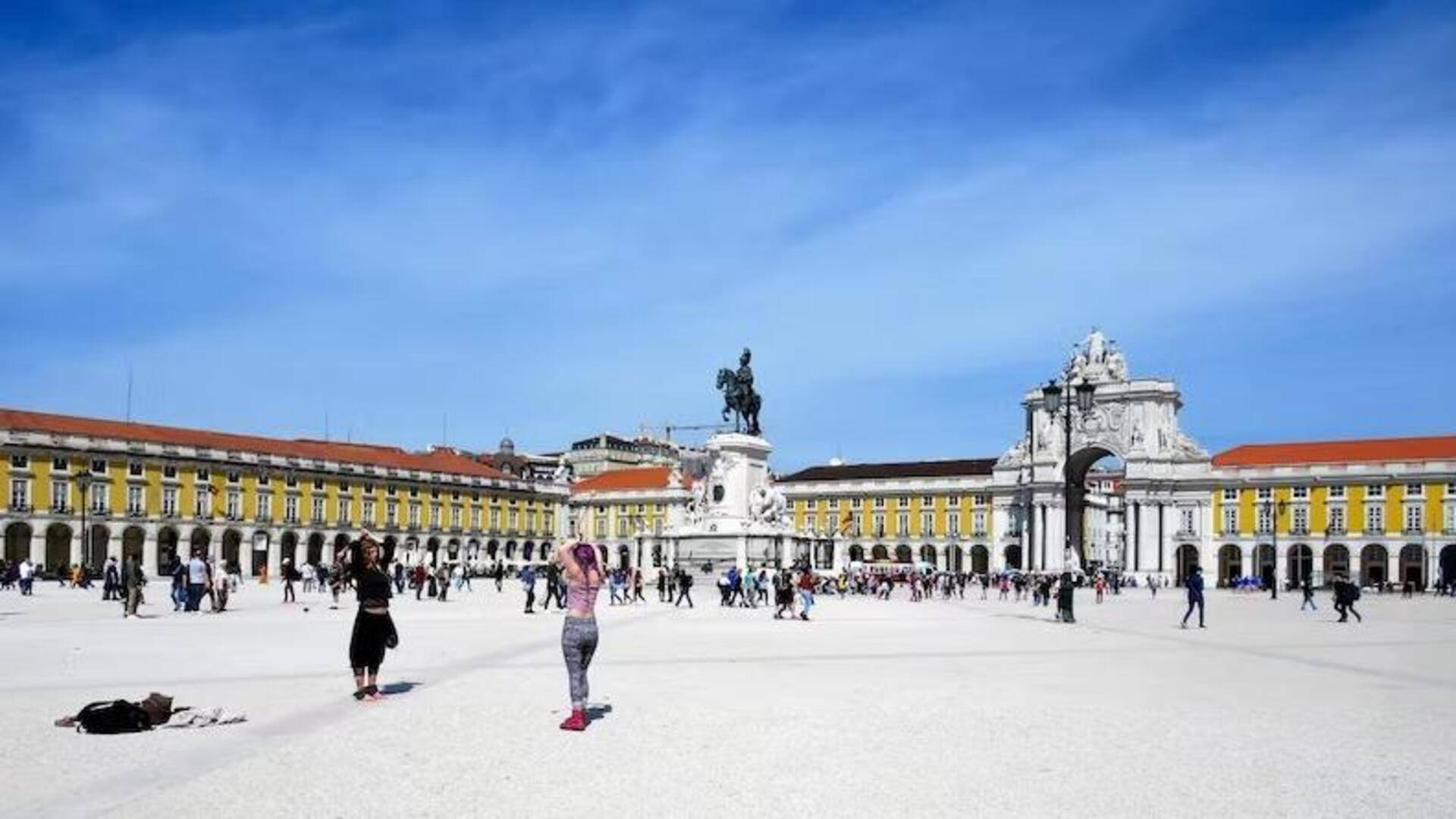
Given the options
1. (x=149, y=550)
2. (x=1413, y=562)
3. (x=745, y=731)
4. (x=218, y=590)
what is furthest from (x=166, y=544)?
(x=745, y=731)

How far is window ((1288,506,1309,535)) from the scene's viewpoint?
10000cm

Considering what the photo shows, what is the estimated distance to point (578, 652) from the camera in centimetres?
1123

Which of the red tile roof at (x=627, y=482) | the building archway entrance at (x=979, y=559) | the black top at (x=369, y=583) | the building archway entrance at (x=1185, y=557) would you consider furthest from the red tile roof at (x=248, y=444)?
the black top at (x=369, y=583)

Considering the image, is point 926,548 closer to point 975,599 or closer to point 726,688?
point 975,599

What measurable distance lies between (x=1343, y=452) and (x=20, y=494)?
86084 mm

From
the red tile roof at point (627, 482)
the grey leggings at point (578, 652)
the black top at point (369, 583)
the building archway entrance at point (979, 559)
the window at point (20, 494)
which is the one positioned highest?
the red tile roof at point (627, 482)

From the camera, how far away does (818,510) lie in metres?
126

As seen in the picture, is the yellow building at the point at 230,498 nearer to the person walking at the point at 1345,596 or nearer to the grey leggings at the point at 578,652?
the person walking at the point at 1345,596

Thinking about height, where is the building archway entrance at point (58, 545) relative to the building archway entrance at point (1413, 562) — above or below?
above

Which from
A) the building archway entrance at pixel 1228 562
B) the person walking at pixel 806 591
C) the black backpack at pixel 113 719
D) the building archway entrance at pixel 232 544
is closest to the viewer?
the black backpack at pixel 113 719

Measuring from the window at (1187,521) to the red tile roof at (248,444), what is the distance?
170 ft

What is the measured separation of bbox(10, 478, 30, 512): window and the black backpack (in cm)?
7646

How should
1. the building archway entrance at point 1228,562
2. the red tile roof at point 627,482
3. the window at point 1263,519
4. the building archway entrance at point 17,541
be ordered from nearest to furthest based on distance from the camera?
the building archway entrance at point 17,541 → the window at point 1263,519 → the building archway entrance at point 1228,562 → the red tile roof at point 627,482

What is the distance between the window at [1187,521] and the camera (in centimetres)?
9956
